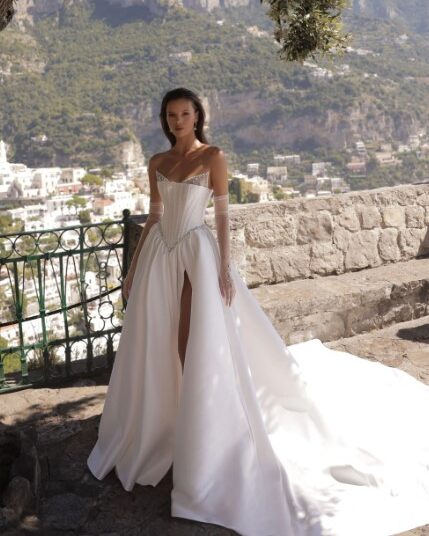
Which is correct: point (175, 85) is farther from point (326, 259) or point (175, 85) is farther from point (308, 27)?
point (308, 27)

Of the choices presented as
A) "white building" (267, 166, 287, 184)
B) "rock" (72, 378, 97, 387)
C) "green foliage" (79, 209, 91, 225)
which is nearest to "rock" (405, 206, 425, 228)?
"rock" (72, 378, 97, 387)

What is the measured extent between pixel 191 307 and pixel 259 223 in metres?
1.81

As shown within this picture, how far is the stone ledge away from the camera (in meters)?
4.16

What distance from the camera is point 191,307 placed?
2.57 metres

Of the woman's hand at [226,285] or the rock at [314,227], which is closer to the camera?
the woman's hand at [226,285]

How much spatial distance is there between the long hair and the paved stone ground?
1.43 metres

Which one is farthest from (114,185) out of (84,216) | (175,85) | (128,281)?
(128,281)

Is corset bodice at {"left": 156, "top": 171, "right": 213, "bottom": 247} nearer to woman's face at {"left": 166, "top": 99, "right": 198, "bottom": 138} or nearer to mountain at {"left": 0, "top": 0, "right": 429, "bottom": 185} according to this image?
woman's face at {"left": 166, "top": 99, "right": 198, "bottom": 138}

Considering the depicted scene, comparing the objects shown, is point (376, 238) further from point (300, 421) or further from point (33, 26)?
point (33, 26)

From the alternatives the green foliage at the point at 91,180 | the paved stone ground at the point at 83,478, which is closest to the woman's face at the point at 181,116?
the paved stone ground at the point at 83,478

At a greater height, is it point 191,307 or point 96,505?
point 191,307

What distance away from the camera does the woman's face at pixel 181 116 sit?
2.65 metres

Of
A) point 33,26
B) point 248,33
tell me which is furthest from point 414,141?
point 33,26

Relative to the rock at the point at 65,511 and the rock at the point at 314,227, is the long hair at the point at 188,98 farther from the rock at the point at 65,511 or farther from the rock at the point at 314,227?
the rock at the point at 314,227
